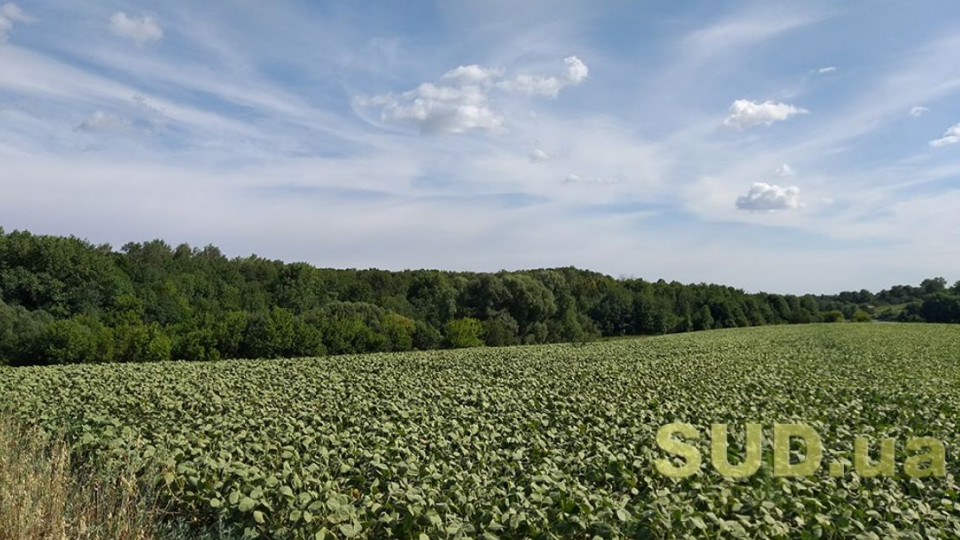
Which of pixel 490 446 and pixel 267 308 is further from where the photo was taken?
pixel 267 308

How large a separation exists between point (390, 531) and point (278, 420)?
3.99m

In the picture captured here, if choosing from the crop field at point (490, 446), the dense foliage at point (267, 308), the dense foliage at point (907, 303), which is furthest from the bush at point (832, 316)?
the crop field at point (490, 446)

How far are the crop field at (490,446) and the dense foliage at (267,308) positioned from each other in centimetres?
883

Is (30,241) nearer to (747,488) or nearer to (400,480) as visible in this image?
(400,480)

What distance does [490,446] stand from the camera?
6.54 m

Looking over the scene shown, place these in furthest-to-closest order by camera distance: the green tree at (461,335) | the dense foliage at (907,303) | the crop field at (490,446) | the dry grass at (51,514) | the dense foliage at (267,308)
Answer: the dense foliage at (907,303), the green tree at (461,335), the dense foliage at (267,308), the crop field at (490,446), the dry grass at (51,514)

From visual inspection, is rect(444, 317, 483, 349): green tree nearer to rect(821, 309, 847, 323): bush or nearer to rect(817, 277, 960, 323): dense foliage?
rect(821, 309, 847, 323): bush

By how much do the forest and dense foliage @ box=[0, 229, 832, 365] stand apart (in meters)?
0.07

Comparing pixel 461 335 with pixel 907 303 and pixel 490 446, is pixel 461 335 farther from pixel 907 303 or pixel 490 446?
pixel 907 303

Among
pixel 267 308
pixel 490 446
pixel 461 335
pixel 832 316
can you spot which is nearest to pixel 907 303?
pixel 832 316

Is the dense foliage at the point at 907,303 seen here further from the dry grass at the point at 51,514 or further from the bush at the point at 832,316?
the dry grass at the point at 51,514

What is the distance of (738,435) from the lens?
6.73 meters

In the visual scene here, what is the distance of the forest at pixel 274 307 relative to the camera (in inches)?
834

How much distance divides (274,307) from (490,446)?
23.1m
